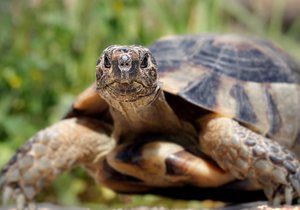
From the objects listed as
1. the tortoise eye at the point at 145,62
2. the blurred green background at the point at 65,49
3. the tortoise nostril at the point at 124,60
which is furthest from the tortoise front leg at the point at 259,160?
the blurred green background at the point at 65,49

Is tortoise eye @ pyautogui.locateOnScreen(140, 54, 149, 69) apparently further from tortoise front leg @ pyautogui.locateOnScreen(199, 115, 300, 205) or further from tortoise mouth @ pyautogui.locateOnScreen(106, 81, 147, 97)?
tortoise front leg @ pyautogui.locateOnScreen(199, 115, 300, 205)

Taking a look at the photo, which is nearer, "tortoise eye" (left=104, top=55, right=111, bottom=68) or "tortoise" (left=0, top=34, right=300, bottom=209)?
"tortoise eye" (left=104, top=55, right=111, bottom=68)

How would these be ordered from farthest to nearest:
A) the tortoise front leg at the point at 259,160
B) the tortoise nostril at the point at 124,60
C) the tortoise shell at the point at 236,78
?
the tortoise shell at the point at 236,78 → the tortoise front leg at the point at 259,160 → the tortoise nostril at the point at 124,60

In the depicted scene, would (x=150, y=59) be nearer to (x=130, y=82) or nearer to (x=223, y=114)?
(x=130, y=82)

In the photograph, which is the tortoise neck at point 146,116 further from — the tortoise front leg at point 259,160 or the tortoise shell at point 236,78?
the tortoise front leg at point 259,160

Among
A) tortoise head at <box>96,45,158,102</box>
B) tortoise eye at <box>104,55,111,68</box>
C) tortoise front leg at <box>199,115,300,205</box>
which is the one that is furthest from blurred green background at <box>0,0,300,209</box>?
tortoise eye at <box>104,55,111,68</box>

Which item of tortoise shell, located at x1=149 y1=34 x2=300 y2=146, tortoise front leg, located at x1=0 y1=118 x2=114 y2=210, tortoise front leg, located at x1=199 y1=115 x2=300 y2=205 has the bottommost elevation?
tortoise front leg, located at x1=0 y1=118 x2=114 y2=210

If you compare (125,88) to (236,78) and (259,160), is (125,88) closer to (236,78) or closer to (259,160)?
(259,160)
